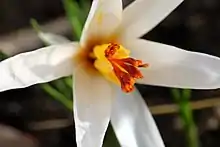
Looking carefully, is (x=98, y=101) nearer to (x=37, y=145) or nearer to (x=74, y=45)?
(x=74, y=45)

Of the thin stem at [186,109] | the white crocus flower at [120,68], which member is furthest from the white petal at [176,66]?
the thin stem at [186,109]

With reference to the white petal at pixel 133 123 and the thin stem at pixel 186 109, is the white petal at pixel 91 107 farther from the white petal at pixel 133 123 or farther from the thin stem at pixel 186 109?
the thin stem at pixel 186 109

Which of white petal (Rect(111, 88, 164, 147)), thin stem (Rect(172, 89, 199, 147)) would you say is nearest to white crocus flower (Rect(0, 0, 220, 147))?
white petal (Rect(111, 88, 164, 147))

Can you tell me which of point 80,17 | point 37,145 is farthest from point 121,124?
point 37,145

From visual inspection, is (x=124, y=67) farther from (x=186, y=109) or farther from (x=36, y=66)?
(x=186, y=109)

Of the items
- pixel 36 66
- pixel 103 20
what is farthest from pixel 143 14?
pixel 36 66
